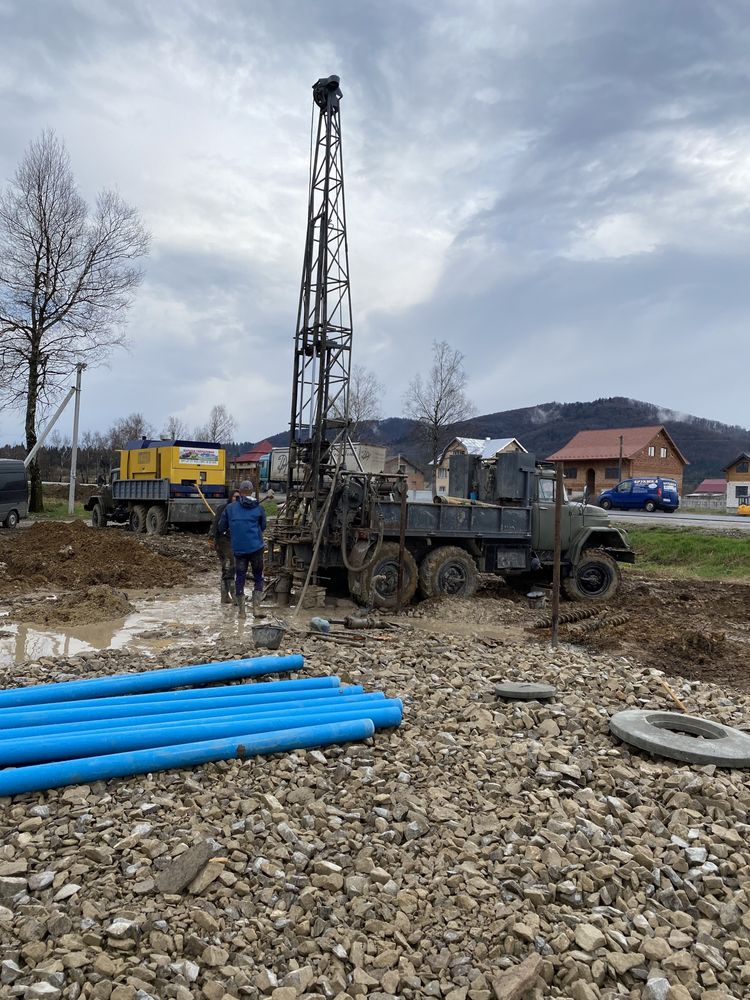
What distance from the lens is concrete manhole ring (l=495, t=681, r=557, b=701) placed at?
616cm

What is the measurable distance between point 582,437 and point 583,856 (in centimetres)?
6476

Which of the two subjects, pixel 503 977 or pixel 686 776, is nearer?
pixel 503 977

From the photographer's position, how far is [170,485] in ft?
75.8

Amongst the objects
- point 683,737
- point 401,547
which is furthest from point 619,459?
point 683,737

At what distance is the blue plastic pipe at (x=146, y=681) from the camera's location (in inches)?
220

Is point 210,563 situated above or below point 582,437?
below

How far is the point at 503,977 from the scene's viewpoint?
2994 mm

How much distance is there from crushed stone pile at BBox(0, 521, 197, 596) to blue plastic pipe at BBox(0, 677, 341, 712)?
783 cm

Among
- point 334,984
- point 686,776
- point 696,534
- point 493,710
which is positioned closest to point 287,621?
point 493,710

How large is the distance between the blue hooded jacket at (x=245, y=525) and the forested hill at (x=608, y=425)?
72.6 meters

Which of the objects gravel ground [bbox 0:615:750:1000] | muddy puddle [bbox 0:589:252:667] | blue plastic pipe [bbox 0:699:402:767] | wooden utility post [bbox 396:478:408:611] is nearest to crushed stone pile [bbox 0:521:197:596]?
muddy puddle [bbox 0:589:252:667]

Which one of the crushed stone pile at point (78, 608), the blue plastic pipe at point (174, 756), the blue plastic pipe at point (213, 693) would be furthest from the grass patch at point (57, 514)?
the blue plastic pipe at point (174, 756)

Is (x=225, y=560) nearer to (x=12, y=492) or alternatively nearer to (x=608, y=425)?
(x=12, y=492)

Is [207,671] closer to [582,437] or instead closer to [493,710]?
[493,710]
